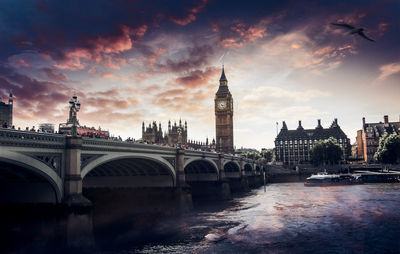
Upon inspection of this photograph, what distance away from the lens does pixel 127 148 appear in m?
38.2

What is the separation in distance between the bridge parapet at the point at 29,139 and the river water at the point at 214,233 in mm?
6175

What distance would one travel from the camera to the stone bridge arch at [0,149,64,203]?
2473cm

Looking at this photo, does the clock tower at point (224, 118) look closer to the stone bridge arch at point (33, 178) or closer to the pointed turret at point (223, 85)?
the pointed turret at point (223, 85)

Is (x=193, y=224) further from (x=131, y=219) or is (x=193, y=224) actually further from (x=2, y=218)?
(x=2, y=218)

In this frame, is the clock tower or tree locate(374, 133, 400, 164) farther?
the clock tower

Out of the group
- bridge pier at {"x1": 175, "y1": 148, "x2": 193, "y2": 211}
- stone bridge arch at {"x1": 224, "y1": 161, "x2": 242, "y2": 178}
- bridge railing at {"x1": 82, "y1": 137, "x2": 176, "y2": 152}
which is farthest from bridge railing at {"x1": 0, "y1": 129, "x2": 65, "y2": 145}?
stone bridge arch at {"x1": 224, "y1": 161, "x2": 242, "y2": 178}

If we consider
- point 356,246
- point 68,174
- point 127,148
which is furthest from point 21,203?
point 356,246

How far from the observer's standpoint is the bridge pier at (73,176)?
28.0 metres

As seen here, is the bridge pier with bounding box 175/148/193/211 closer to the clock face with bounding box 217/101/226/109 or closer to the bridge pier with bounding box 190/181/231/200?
the bridge pier with bounding box 190/181/231/200

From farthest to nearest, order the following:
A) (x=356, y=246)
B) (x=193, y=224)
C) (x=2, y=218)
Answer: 1. (x=193, y=224)
2. (x=2, y=218)
3. (x=356, y=246)

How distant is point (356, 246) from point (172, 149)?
29.6 meters

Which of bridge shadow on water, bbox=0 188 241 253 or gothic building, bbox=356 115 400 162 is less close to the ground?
gothic building, bbox=356 115 400 162

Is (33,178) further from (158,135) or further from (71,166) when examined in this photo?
(158,135)

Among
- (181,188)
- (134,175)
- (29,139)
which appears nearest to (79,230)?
(29,139)
